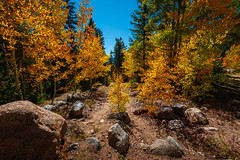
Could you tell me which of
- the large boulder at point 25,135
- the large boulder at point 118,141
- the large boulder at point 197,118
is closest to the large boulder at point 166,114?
the large boulder at point 197,118

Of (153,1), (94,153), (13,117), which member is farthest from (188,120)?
(153,1)

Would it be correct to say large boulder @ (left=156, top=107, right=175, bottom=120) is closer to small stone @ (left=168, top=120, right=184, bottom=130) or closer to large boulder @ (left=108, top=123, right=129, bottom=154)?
small stone @ (left=168, top=120, right=184, bottom=130)

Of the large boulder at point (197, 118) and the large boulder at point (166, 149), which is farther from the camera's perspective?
the large boulder at point (197, 118)

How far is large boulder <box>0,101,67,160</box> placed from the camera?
2.10 metres

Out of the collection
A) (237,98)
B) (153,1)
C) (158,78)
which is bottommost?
(237,98)

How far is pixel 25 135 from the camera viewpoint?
228 cm

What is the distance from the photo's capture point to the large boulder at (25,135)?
2096 mm

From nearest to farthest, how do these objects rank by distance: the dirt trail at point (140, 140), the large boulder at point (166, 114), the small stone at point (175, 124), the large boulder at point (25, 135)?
the large boulder at point (25, 135) < the dirt trail at point (140, 140) < the small stone at point (175, 124) < the large boulder at point (166, 114)

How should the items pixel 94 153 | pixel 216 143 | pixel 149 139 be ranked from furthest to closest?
pixel 149 139
pixel 216 143
pixel 94 153

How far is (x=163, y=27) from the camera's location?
7.49 meters

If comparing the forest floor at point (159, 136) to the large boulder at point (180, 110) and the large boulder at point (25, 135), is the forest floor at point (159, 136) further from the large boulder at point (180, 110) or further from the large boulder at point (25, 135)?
the large boulder at point (180, 110)

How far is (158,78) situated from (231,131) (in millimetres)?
4344

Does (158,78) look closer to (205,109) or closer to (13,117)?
(205,109)

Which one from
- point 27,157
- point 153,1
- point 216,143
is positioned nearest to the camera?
point 27,157
